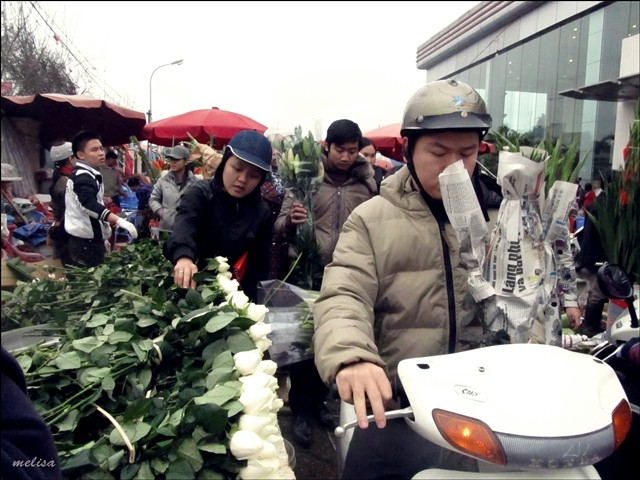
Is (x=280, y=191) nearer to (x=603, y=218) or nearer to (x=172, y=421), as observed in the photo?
(x=603, y=218)

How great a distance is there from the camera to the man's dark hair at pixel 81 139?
1.83m

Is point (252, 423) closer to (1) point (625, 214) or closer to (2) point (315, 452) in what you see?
(2) point (315, 452)

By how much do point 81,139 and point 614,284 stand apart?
1.94m

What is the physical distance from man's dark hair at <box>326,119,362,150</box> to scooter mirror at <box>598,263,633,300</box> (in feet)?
7.12

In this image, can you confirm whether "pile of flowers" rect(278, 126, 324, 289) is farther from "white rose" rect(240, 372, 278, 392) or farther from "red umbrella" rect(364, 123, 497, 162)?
"red umbrella" rect(364, 123, 497, 162)

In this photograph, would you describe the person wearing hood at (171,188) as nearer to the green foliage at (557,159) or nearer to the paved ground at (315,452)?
the paved ground at (315,452)

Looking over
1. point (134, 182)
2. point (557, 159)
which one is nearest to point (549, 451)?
point (557, 159)

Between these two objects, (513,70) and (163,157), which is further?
(163,157)

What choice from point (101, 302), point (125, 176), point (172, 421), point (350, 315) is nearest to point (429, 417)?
point (350, 315)

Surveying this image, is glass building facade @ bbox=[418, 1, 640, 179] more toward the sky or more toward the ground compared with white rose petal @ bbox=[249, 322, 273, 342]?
more toward the sky

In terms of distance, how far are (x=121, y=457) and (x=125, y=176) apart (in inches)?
70.6

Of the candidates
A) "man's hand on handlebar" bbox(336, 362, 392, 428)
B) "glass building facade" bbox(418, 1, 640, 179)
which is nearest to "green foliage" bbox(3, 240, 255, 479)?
"man's hand on handlebar" bbox(336, 362, 392, 428)

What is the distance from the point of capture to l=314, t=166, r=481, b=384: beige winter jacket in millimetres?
1711

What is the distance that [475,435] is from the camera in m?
1.17
